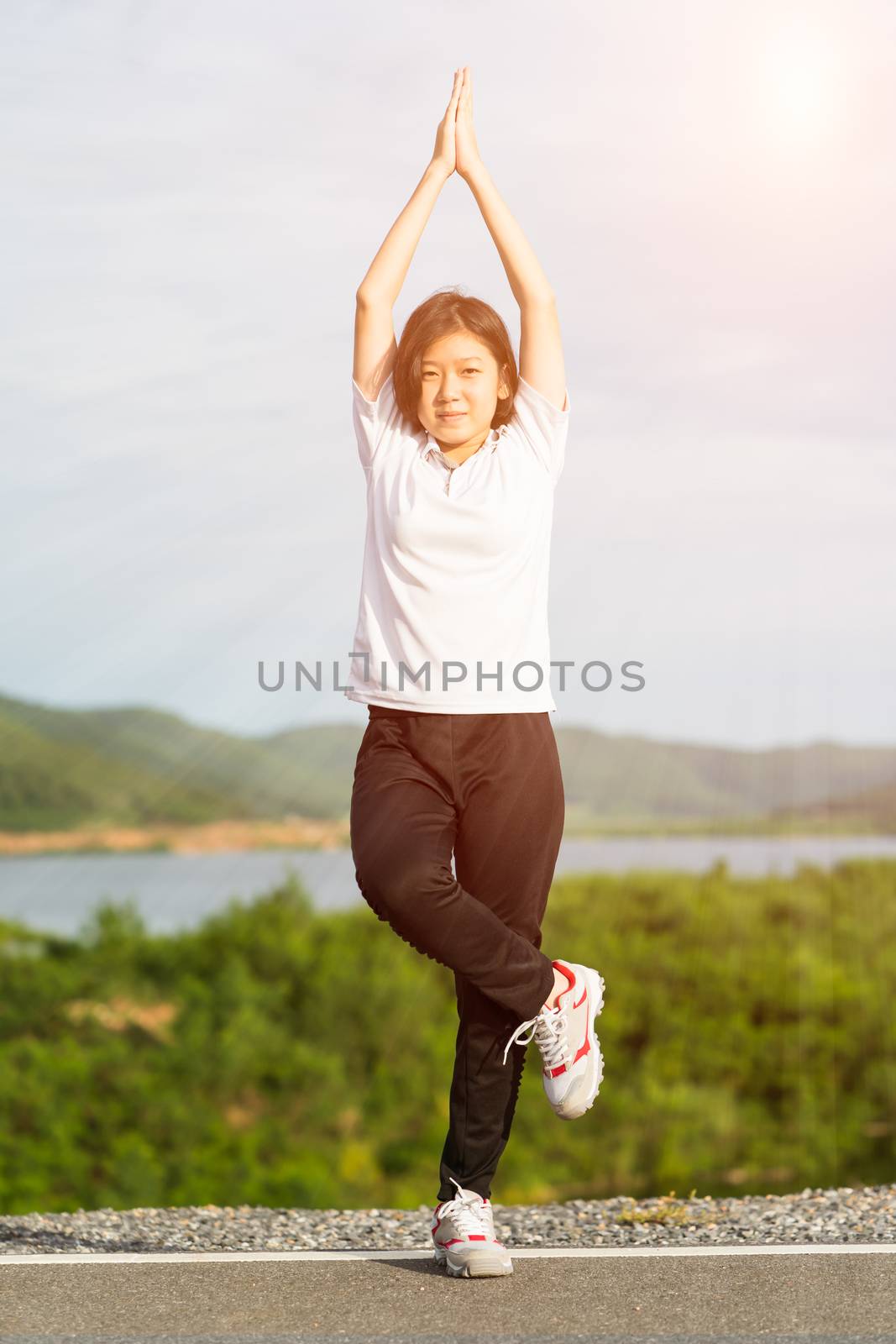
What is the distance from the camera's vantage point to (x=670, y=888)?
59.9 feet

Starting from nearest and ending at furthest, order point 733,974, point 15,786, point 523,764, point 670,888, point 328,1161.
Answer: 1. point 523,764
2. point 328,1161
3. point 733,974
4. point 670,888
5. point 15,786

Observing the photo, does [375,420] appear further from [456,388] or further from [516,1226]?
[516,1226]

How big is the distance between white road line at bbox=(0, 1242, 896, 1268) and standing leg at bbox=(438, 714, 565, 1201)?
0.26 meters

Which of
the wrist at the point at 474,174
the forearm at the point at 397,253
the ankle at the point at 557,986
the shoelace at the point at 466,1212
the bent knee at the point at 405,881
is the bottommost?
the shoelace at the point at 466,1212

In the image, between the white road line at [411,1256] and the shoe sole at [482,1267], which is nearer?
the shoe sole at [482,1267]

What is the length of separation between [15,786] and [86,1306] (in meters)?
21.3

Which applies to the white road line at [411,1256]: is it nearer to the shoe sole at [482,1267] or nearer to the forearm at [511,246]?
the shoe sole at [482,1267]

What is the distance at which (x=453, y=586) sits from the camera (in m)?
Result: 2.89

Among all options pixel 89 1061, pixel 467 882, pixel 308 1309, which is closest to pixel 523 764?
pixel 467 882

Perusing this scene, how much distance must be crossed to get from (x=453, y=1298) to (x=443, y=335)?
2.14m

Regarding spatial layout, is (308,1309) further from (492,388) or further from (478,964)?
(492,388)

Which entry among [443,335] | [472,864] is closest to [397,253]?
[443,335]

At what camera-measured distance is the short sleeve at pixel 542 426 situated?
3111mm

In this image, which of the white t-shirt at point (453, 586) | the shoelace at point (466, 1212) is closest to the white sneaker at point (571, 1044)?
the shoelace at point (466, 1212)
